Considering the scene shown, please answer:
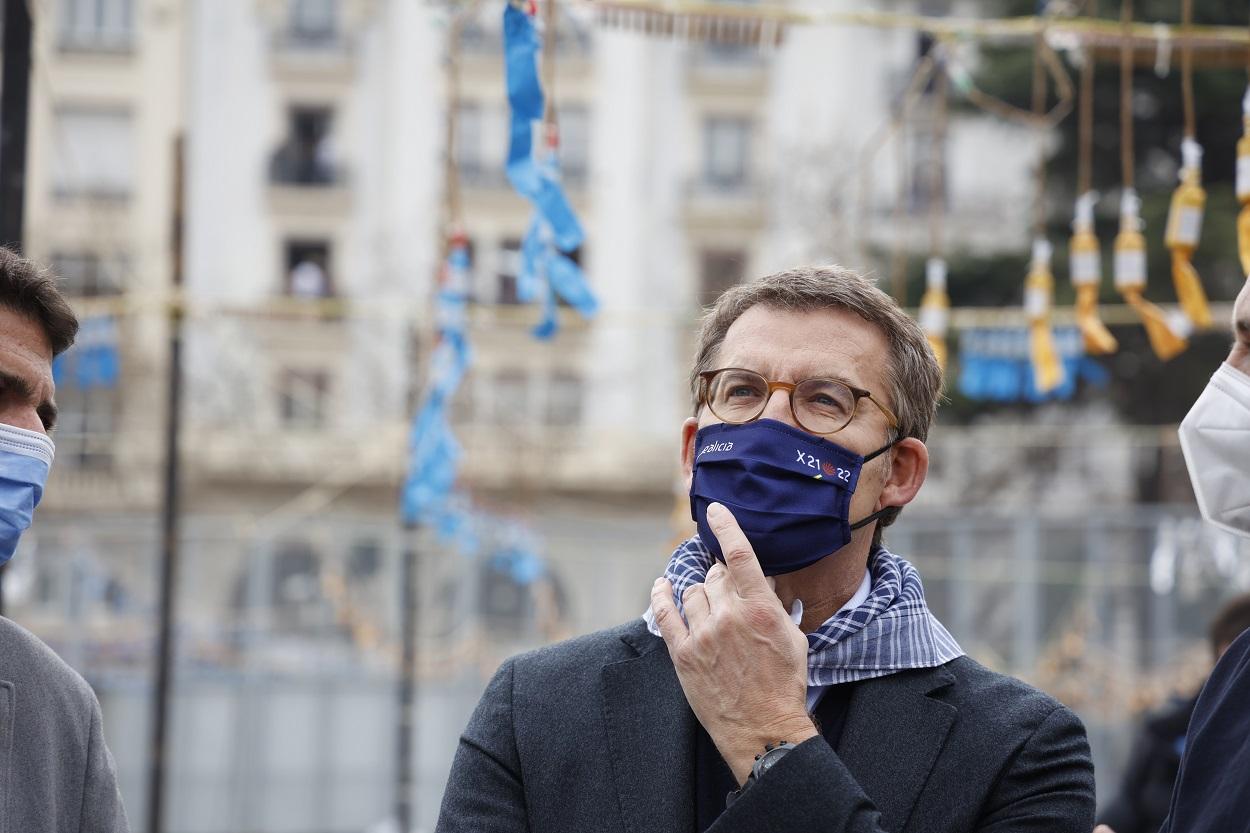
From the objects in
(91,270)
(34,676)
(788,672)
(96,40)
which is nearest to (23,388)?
(34,676)

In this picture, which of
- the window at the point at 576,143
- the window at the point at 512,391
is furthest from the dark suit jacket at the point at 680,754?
the window at the point at 576,143

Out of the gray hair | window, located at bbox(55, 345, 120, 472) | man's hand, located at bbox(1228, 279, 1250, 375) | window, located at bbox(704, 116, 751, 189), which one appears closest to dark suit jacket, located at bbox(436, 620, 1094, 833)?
the gray hair

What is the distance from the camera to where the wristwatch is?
2.32m

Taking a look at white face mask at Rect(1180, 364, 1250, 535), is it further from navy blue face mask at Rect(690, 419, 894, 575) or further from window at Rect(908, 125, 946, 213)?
window at Rect(908, 125, 946, 213)

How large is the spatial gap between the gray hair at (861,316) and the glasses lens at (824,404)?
103mm

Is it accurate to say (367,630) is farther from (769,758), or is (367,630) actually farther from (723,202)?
(723,202)

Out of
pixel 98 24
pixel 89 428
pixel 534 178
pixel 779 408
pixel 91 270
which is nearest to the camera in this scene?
pixel 779 408

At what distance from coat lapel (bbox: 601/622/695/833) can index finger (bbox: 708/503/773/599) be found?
0.29 meters

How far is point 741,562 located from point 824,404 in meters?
0.39

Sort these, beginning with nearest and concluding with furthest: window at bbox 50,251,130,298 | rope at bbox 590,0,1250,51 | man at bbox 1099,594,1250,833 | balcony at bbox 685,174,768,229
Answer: rope at bbox 590,0,1250,51
man at bbox 1099,594,1250,833
window at bbox 50,251,130,298
balcony at bbox 685,174,768,229

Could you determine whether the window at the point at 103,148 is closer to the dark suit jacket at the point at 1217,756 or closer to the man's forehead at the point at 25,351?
Result: the man's forehead at the point at 25,351

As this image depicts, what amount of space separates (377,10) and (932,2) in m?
11.9

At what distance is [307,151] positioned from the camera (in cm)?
3556

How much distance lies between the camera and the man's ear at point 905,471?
2760 millimetres
